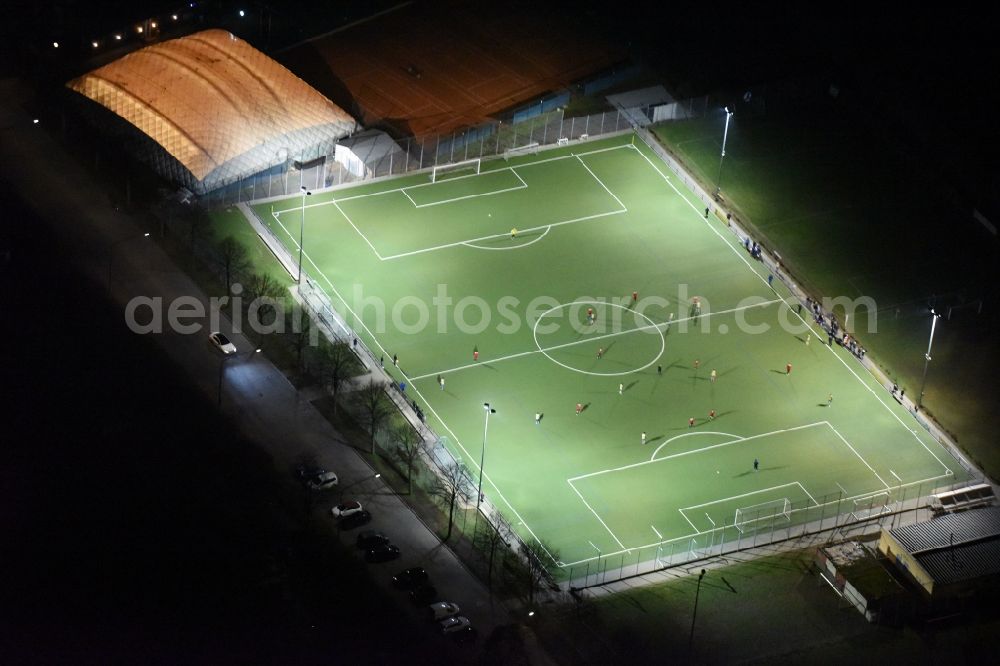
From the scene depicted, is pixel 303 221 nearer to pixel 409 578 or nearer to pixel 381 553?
pixel 381 553

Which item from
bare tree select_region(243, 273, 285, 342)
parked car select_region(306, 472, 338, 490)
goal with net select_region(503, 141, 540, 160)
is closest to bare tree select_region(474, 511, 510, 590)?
parked car select_region(306, 472, 338, 490)

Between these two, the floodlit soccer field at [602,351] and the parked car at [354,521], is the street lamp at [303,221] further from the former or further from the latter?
the parked car at [354,521]

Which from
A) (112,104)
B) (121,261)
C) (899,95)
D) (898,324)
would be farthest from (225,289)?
(899,95)

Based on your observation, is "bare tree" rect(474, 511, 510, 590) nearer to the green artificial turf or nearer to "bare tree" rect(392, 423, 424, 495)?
"bare tree" rect(392, 423, 424, 495)

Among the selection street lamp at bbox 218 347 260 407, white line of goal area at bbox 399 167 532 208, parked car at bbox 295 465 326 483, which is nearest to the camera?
parked car at bbox 295 465 326 483

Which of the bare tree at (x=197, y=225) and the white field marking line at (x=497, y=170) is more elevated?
the white field marking line at (x=497, y=170)

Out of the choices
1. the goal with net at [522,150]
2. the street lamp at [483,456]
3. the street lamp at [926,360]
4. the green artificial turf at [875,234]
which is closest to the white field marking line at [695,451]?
the street lamp at [483,456]

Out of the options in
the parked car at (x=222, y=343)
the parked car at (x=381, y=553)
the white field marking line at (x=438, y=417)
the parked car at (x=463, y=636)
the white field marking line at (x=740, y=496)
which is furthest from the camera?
the parked car at (x=222, y=343)

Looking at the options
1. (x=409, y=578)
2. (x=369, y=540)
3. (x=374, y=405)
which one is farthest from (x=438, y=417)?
(x=409, y=578)
